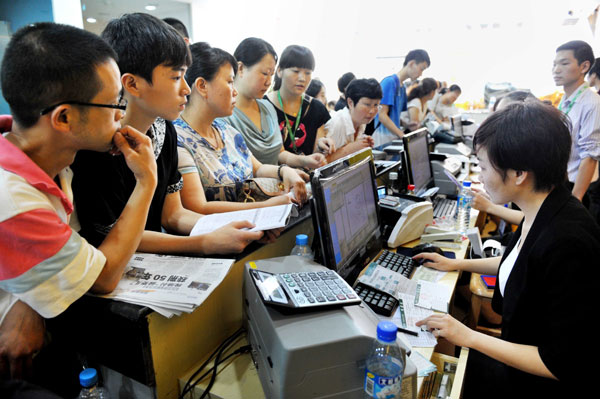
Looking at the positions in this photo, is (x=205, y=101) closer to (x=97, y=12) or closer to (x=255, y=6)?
(x=97, y=12)

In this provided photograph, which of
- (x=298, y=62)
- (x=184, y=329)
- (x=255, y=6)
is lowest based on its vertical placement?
(x=184, y=329)

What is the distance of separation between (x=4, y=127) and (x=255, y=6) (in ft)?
16.9

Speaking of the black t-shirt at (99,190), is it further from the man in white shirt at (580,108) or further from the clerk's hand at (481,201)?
the man in white shirt at (580,108)

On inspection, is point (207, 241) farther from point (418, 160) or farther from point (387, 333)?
point (418, 160)

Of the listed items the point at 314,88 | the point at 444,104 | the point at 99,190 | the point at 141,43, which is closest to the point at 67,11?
the point at 314,88

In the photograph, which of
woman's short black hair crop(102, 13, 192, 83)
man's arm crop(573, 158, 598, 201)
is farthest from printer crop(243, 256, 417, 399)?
man's arm crop(573, 158, 598, 201)

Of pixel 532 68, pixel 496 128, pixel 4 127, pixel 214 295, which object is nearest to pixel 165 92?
pixel 4 127

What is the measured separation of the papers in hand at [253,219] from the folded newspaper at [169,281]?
139 mm

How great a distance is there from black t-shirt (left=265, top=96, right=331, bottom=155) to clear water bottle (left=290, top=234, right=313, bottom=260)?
1.37 metres

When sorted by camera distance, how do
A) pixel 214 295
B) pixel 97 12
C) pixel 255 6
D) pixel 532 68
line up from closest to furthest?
pixel 214 295 < pixel 97 12 < pixel 255 6 < pixel 532 68

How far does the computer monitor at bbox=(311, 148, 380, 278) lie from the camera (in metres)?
1.18

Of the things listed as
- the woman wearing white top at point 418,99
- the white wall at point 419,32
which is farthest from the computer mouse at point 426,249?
the white wall at point 419,32

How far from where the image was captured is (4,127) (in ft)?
3.02

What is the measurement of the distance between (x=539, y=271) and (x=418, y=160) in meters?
1.57
